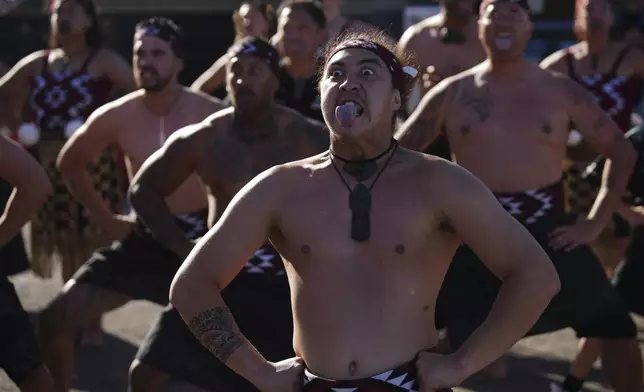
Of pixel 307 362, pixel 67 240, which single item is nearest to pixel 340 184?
pixel 307 362

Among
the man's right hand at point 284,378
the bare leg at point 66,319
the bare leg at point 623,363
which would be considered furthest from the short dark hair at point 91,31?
the man's right hand at point 284,378

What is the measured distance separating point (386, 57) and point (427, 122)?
6.52 feet

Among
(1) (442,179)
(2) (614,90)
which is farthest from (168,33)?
(1) (442,179)

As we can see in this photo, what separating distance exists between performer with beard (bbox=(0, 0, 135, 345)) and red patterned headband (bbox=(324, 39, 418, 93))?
4.12 metres

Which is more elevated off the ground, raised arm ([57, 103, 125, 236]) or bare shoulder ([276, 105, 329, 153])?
bare shoulder ([276, 105, 329, 153])

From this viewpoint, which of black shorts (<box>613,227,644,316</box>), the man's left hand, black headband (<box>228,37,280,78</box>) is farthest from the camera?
black shorts (<box>613,227,644,316</box>)

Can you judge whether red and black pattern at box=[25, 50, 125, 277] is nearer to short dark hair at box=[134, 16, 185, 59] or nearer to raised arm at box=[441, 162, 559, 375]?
short dark hair at box=[134, 16, 185, 59]

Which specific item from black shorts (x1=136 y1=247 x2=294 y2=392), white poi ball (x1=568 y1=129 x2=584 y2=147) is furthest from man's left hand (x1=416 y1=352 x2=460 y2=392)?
white poi ball (x1=568 y1=129 x2=584 y2=147)

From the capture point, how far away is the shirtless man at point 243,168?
4504 millimetres

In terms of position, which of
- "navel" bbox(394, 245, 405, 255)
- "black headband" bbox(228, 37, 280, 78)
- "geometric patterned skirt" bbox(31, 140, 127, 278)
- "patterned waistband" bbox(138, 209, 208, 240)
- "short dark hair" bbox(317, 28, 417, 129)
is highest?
"short dark hair" bbox(317, 28, 417, 129)

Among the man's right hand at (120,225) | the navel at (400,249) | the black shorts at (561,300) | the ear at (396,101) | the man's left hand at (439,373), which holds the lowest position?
the black shorts at (561,300)

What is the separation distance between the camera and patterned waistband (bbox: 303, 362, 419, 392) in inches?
118

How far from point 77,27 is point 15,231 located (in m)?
3.05

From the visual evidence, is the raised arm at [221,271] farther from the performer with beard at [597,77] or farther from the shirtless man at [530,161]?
the performer with beard at [597,77]
